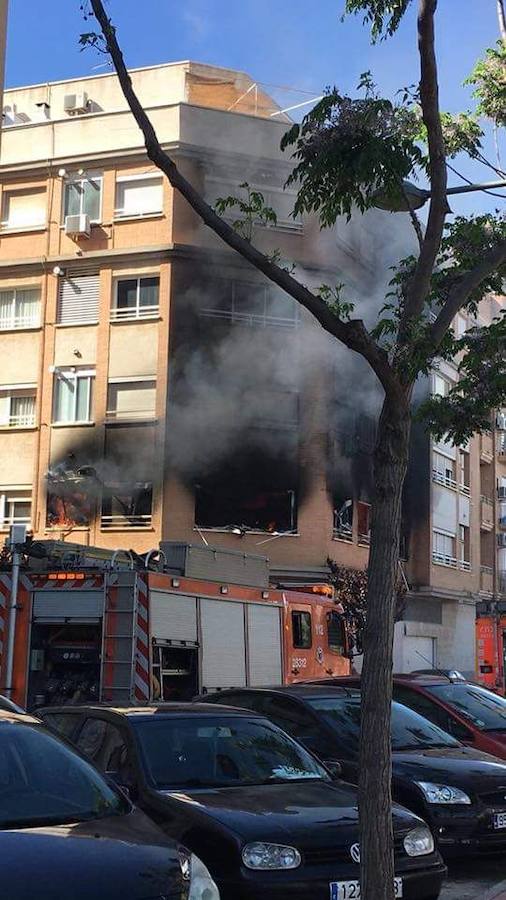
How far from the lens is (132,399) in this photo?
24.5 meters

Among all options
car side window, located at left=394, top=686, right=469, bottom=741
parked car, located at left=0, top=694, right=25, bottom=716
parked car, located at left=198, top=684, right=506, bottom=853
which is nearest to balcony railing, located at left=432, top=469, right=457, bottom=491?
car side window, located at left=394, top=686, right=469, bottom=741

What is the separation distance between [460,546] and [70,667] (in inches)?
955

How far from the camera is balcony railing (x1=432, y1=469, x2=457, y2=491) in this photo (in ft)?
103

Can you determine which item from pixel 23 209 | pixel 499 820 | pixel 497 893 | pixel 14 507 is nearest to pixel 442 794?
pixel 499 820

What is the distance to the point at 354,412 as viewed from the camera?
25609 millimetres

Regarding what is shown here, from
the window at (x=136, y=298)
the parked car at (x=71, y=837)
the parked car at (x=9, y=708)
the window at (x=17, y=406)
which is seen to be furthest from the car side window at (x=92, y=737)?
the window at (x=17, y=406)

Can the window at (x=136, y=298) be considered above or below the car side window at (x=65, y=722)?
above

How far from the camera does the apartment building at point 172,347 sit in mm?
23875

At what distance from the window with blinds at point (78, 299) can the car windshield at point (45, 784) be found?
2142 cm

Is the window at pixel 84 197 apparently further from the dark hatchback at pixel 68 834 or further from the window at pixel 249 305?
the dark hatchback at pixel 68 834

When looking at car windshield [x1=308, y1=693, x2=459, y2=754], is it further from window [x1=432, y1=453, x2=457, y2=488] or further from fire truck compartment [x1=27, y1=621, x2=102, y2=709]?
window [x1=432, y1=453, x2=457, y2=488]

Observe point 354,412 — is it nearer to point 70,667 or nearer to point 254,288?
point 254,288

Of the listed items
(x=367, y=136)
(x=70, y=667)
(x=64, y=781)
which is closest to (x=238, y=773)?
(x=64, y=781)

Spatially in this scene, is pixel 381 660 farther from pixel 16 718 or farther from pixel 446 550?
pixel 446 550
